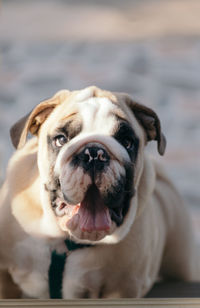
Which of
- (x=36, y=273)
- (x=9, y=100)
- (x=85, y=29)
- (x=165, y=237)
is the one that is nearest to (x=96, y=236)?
(x=36, y=273)

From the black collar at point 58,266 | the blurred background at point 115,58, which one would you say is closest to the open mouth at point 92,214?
the black collar at point 58,266

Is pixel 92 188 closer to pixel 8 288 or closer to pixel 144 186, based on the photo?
pixel 144 186

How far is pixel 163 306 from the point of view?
124 centimetres

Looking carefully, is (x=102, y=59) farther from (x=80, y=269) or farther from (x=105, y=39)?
(x=80, y=269)

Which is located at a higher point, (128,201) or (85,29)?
(85,29)

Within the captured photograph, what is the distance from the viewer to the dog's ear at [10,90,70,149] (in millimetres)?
1523

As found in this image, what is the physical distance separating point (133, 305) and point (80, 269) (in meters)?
0.31

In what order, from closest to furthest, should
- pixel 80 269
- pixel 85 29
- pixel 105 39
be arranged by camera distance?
pixel 80 269, pixel 85 29, pixel 105 39

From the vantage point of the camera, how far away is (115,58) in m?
4.10

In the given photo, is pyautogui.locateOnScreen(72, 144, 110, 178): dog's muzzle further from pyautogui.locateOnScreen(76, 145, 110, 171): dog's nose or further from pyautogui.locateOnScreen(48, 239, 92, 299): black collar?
pyautogui.locateOnScreen(48, 239, 92, 299): black collar

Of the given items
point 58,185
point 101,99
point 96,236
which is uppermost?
point 101,99

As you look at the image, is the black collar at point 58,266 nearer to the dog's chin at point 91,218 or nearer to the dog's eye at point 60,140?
the dog's chin at point 91,218


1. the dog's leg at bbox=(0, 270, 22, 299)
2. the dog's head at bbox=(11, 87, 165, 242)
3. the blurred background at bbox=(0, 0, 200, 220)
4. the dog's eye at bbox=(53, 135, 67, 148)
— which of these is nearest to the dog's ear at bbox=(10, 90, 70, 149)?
the dog's head at bbox=(11, 87, 165, 242)

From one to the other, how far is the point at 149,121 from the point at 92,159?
287 millimetres
